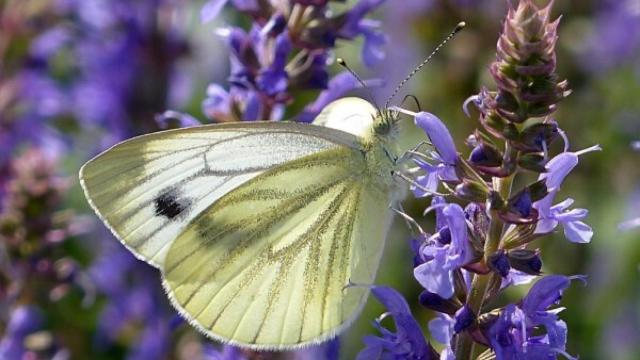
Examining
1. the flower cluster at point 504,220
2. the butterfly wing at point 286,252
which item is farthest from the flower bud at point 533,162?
the butterfly wing at point 286,252

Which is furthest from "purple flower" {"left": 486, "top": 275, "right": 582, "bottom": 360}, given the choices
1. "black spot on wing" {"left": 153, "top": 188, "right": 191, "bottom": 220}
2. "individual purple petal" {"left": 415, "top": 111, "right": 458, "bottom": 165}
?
"black spot on wing" {"left": 153, "top": 188, "right": 191, "bottom": 220}

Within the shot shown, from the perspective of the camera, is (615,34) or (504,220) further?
(615,34)

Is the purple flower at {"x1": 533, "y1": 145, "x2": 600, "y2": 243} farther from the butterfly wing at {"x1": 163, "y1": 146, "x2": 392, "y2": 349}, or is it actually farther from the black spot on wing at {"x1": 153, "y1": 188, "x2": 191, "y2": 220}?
the black spot on wing at {"x1": 153, "y1": 188, "x2": 191, "y2": 220}

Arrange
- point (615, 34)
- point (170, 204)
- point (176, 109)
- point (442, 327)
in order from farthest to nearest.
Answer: point (615, 34)
point (176, 109)
point (170, 204)
point (442, 327)

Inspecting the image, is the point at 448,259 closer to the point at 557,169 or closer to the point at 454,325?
the point at 454,325

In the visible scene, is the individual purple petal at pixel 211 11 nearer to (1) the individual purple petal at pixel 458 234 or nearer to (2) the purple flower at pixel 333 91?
(2) the purple flower at pixel 333 91

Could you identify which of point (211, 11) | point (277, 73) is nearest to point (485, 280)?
point (277, 73)

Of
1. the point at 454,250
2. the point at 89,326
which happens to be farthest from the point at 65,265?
the point at 454,250

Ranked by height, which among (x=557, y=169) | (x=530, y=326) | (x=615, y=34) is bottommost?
(x=615, y=34)
